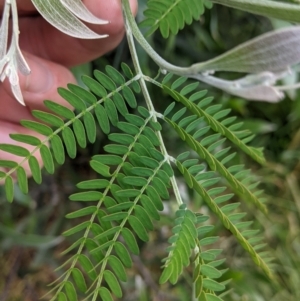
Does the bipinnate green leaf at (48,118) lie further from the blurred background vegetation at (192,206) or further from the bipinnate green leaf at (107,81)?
the blurred background vegetation at (192,206)

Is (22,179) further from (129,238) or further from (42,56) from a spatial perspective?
(42,56)

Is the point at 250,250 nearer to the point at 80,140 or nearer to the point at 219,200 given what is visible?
the point at 219,200

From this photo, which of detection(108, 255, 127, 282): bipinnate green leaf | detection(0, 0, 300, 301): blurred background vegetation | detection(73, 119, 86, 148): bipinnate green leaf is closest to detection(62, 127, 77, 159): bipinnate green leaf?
detection(73, 119, 86, 148): bipinnate green leaf

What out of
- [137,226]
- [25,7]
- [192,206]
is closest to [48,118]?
[137,226]

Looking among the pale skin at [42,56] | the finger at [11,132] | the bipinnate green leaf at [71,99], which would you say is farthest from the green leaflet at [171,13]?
the finger at [11,132]

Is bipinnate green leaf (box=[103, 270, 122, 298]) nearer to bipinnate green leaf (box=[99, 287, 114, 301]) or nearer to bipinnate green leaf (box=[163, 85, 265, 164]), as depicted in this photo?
bipinnate green leaf (box=[99, 287, 114, 301])

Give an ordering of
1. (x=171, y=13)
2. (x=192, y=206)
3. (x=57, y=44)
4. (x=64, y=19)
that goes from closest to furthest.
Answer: (x=64, y=19), (x=171, y=13), (x=57, y=44), (x=192, y=206)

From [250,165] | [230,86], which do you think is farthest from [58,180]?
[230,86]
